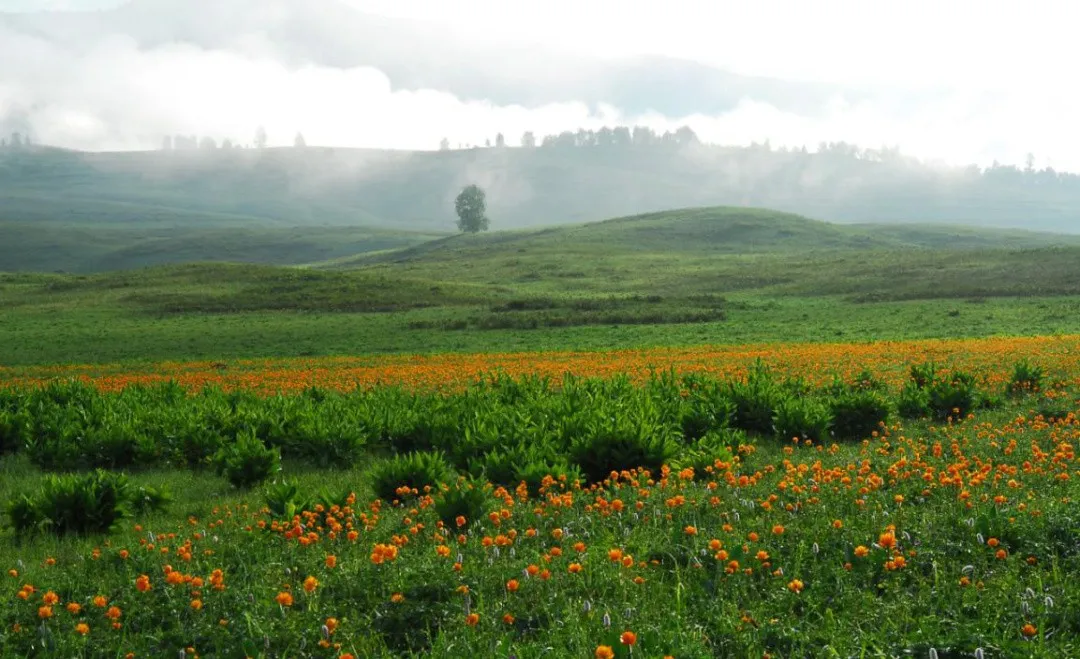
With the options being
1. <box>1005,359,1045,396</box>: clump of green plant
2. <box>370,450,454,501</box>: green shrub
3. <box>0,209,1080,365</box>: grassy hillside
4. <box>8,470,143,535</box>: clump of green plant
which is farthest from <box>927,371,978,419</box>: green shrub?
<box>0,209,1080,365</box>: grassy hillside

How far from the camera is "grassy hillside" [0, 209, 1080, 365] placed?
145 ft

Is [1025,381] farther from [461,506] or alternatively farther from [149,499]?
[149,499]

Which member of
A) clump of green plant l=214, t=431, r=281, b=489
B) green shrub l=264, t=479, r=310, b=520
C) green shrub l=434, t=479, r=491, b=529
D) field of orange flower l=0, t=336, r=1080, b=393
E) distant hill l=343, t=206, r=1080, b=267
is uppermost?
green shrub l=434, t=479, r=491, b=529

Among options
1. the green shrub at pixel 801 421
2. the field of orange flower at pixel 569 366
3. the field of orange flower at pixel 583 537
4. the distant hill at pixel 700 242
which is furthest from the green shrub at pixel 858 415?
the distant hill at pixel 700 242

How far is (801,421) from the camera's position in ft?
47.4

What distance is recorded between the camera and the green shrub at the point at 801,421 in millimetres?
14375

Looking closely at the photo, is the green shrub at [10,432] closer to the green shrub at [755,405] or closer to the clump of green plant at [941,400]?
the green shrub at [755,405]

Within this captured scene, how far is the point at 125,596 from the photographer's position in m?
6.95

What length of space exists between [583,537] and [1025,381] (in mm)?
13005

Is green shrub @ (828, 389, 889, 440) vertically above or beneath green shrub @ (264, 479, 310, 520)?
beneath

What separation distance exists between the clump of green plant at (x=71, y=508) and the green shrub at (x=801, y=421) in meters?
10.2

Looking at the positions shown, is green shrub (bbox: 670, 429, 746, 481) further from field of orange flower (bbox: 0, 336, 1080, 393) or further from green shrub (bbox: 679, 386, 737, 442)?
field of orange flower (bbox: 0, 336, 1080, 393)

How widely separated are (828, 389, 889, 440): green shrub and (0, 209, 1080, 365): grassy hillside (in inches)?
980

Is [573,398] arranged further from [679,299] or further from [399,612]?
[679,299]
